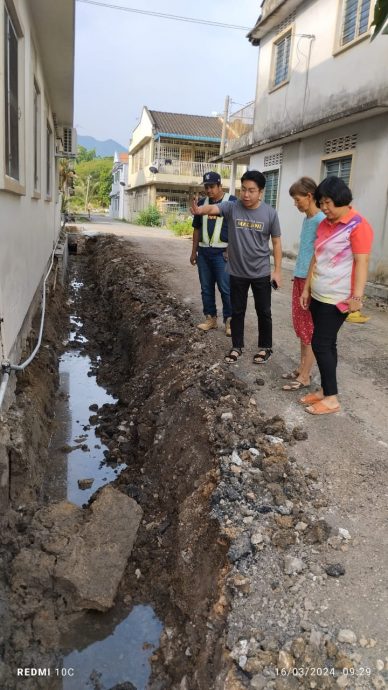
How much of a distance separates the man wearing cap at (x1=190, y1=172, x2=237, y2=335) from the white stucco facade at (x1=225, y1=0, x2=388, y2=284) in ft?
14.5

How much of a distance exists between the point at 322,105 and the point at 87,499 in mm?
10135

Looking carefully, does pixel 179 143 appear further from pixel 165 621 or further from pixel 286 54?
pixel 165 621

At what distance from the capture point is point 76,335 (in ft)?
29.5

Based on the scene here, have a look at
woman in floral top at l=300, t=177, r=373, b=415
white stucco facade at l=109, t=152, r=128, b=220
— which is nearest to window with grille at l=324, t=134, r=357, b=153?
woman in floral top at l=300, t=177, r=373, b=415

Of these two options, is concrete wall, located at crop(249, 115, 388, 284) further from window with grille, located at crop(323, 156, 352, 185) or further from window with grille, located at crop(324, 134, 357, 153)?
window with grille, located at crop(323, 156, 352, 185)

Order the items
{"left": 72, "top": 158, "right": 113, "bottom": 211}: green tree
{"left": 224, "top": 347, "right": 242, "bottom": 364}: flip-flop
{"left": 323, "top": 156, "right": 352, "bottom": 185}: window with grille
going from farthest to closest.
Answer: {"left": 72, "top": 158, "right": 113, "bottom": 211}: green tree → {"left": 323, "top": 156, "right": 352, "bottom": 185}: window with grille → {"left": 224, "top": 347, "right": 242, "bottom": 364}: flip-flop

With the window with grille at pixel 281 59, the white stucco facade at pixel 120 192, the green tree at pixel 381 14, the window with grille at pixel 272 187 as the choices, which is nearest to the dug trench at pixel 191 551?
the green tree at pixel 381 14

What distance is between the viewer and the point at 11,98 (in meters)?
4.58

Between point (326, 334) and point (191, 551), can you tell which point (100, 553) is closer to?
point (191, 551)

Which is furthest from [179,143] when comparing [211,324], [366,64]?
[211,324]

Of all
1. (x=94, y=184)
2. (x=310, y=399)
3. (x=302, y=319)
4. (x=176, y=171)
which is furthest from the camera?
(x=94, y=184)

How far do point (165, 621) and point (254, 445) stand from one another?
119cm

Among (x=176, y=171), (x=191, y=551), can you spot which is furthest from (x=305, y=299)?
(x=176, y=171)

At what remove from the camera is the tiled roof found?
35156 millimetres
